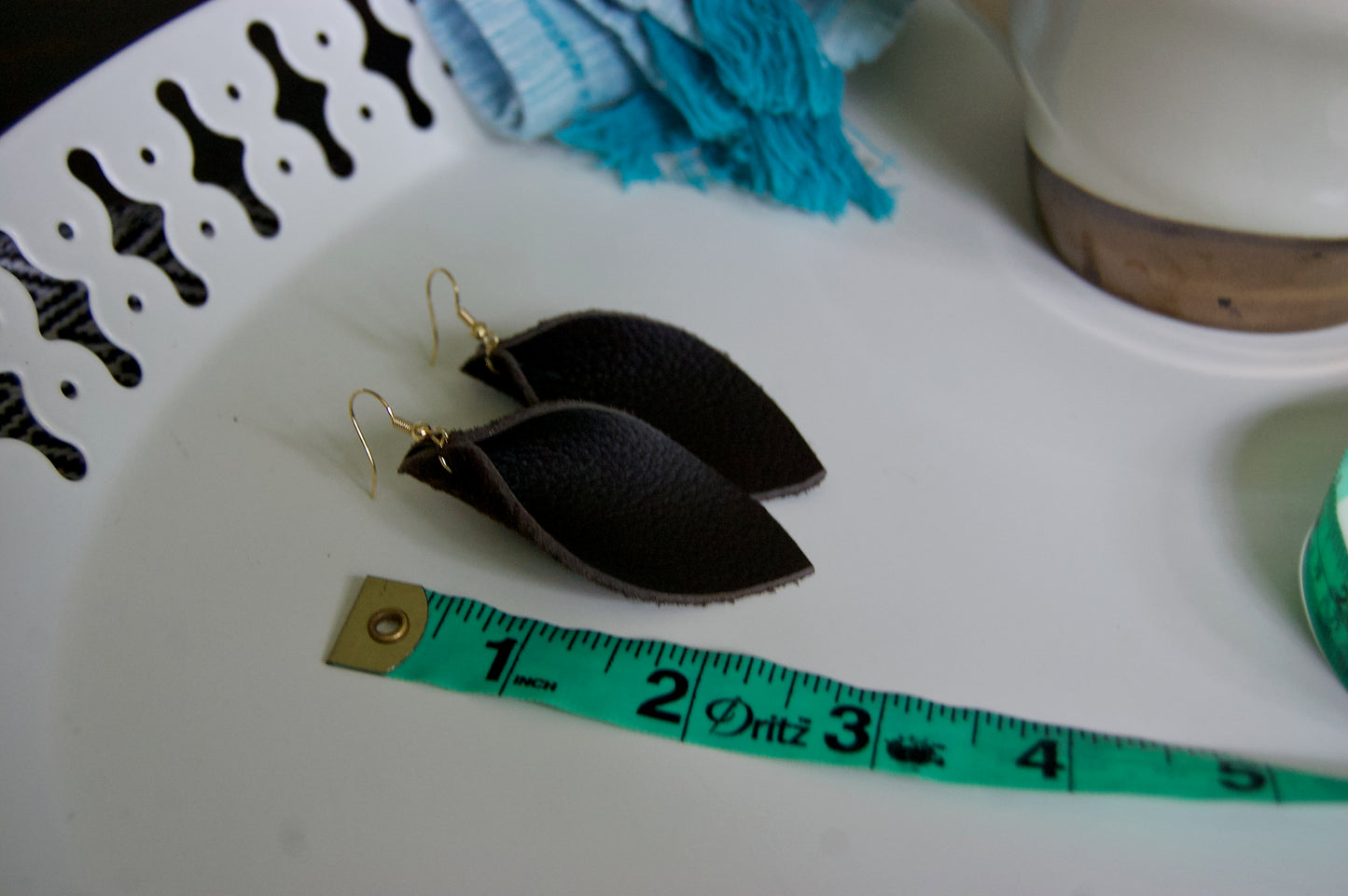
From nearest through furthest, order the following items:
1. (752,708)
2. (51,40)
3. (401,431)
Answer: (752,708) → (401,431) → (51,40)

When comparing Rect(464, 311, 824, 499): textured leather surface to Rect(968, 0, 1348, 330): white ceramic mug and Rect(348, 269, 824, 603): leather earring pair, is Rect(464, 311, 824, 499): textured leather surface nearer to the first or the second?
Rect(348, 269, 824, 603): leather earring pair

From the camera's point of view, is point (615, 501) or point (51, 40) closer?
point (615, 501)

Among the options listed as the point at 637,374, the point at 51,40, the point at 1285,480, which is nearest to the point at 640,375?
the point at 637,374

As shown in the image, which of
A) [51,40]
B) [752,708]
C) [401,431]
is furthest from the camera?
[51,40]

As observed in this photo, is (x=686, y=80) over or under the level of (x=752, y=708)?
over

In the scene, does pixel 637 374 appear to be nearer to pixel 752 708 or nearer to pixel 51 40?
pixel 752 708

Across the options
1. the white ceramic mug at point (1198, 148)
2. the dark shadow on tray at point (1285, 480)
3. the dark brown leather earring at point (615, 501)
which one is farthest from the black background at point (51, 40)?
the dark shadow on tray at point (1285, 480)

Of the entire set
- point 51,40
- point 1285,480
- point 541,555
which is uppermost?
point 51,40

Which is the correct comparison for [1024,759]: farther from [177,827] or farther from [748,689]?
[177,827]
